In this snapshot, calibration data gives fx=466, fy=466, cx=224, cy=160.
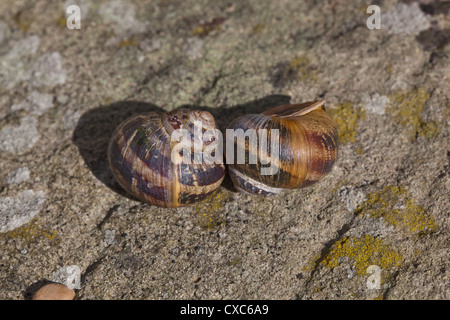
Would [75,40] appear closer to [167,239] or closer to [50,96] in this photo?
[50,96]

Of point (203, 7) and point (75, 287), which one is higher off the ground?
point (203, 7)

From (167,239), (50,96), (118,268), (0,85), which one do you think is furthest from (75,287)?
(0,85)

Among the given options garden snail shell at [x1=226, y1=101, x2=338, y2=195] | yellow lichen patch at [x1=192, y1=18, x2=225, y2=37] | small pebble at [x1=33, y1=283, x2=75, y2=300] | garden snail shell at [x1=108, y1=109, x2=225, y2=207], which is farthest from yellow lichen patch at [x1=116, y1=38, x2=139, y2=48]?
small pebble at [x1=33, y1=283, x2=75, y2=300]

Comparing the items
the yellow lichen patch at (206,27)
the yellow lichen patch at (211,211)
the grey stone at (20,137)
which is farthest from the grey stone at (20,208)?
the yellow lichen patch at (206,27)

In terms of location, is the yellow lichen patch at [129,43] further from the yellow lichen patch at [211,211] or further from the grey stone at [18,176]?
the yellow lichen patch at [211,211]

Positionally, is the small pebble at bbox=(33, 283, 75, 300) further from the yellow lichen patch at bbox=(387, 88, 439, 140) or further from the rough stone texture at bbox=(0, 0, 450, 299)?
the yellow lichen patch at bbox=(387, 88, 439, 140)

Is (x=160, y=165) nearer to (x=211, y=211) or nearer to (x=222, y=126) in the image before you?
(x=211, y=211)
